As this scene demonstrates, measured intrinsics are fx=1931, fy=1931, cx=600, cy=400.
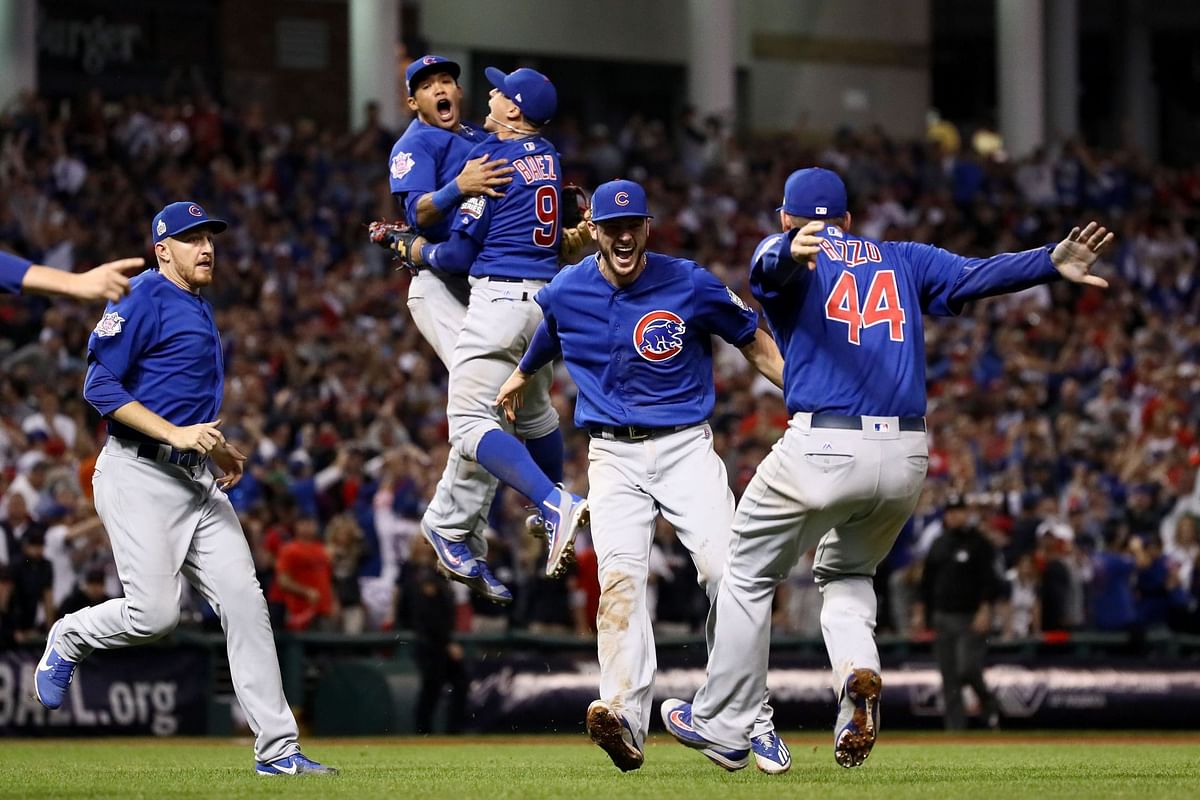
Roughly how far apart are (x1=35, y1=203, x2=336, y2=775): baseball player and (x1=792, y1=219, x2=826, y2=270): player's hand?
2925mm

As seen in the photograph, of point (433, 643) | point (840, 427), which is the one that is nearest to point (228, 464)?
point (840, 427)

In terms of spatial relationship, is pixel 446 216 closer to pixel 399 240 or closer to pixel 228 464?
pixel 399 240

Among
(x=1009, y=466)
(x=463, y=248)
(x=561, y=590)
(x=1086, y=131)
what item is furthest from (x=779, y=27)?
(x=463, y=248)

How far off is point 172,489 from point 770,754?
3.18m

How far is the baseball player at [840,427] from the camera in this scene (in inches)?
336

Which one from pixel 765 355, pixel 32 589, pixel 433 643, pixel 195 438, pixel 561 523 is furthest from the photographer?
pixel 433 643

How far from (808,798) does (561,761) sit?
3892 millimetres

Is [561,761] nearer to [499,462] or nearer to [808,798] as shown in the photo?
[499,462]

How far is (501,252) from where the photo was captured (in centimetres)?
1087

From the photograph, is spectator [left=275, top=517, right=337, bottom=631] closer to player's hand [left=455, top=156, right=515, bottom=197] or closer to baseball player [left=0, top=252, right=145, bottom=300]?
player's hand [left=455, top=156, right=515, bottom=197]

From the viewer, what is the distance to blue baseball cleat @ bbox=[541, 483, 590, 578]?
9.67 metres

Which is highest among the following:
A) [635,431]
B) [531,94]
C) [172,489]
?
[531,94]

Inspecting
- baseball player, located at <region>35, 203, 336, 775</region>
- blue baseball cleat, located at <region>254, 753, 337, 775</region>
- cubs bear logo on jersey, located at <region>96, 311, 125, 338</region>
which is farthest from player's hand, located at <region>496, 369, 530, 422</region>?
blue baseball cleat, located at <region>254, 753, 337, 775</region>

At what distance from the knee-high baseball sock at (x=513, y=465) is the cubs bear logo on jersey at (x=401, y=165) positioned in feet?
Answer: 5.03
